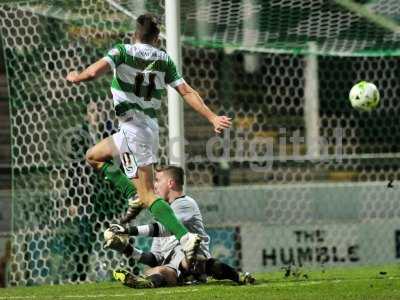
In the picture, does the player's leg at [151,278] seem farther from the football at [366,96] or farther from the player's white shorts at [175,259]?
the football at [366,96]

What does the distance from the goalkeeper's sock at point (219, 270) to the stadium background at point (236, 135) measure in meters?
2.14

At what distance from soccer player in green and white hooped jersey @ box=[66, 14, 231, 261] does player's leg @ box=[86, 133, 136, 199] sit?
11mm

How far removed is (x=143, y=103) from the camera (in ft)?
29.3

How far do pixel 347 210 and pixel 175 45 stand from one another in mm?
3487

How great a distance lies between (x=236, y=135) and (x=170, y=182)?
4.14 m

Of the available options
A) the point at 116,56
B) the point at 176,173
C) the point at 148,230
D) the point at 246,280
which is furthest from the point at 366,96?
the point at 116,56

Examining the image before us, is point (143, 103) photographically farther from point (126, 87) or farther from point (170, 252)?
point (170, 252)

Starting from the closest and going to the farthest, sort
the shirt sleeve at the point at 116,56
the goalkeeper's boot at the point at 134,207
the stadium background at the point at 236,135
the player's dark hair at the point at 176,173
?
the shirt sleeve at the point at 116,56 < the goalkeeper's boot at the point at 134,207 < the player's dark hair at the point at 176,173 < the stadium background at the point at 236,135

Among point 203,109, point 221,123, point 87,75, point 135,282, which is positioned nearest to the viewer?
point 87,75

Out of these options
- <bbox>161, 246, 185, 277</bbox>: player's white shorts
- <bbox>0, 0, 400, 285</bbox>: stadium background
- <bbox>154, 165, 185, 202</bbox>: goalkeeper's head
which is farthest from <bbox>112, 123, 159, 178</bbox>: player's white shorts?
<bbox>0, 0, 400, 285</bbox>: stadium background

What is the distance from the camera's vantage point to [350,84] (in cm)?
1350

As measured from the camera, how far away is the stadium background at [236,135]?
11133 mm

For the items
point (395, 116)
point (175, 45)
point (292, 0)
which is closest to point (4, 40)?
point (175, 45)

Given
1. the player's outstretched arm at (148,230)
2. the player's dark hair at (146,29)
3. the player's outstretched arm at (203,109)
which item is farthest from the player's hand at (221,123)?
the player's outstretched arm at (148,230)
